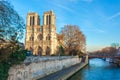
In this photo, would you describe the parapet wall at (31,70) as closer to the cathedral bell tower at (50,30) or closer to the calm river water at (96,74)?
the calm river water at (96,74)

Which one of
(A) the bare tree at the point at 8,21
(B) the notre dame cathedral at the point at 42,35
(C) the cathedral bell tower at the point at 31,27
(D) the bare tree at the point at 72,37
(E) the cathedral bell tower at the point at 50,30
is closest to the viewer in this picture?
(A) the bare tree at the point at 8,21

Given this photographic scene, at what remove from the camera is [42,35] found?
245 ft

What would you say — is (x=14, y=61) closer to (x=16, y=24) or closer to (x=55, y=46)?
(x=16, y=24)

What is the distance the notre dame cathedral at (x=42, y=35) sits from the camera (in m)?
71.9

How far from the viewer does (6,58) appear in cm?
1354

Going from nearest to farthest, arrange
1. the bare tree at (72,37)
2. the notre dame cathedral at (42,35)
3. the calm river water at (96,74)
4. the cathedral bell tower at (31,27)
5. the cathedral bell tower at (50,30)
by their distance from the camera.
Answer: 1. the calm river water at (96,74)
2. the bare tree at (72,37)
3. the cathedral bell tower at (50,30)
4. the notre dame cathedral at (42,35)
5. the cathedral bell tower at (31,27)

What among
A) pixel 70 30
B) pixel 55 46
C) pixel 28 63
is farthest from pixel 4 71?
pixel 55 46

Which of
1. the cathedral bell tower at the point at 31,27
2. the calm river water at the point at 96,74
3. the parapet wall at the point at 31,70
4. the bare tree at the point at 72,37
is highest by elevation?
the cathedral bell tower at the point at 31,27

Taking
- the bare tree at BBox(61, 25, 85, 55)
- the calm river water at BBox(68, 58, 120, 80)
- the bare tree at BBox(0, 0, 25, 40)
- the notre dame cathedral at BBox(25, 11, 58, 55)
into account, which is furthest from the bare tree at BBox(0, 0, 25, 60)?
the notre dame cathedral at BBox(25, 11, 58, 55)

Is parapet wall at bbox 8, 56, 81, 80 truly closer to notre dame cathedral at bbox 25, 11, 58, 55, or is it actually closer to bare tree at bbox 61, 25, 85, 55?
bare tree at bbox 61, 25, 85, 55

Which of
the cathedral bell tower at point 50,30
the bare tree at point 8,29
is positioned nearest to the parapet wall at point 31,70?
the bare tree at point 8,29

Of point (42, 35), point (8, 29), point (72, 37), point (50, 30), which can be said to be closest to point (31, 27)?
point (42, 35)

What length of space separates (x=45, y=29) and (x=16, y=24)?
5976 cm

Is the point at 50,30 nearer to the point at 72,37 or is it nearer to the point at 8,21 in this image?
Result: the point at 72,37
